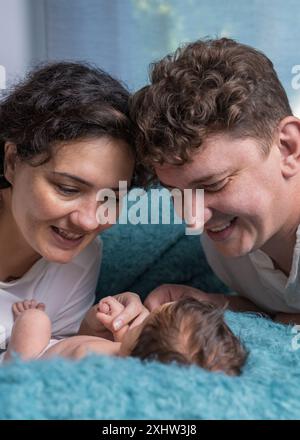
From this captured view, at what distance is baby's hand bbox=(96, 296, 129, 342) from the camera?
1181 mm

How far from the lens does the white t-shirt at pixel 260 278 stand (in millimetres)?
1419

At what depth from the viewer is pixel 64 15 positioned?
2.30 m

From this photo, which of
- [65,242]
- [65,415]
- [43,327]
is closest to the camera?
[65,415]

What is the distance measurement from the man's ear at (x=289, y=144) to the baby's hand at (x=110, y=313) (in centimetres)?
42

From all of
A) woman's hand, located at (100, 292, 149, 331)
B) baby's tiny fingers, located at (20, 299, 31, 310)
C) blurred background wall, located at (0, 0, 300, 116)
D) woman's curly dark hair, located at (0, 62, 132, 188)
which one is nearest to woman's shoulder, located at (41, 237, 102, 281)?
baby's tiny fingers, located at (20, 299, 31, 310)

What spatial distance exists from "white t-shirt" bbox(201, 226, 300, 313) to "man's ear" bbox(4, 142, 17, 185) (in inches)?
21.5

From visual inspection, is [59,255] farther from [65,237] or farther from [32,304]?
[32,304]

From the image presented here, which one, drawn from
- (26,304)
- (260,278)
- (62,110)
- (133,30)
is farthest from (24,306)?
(133,30)

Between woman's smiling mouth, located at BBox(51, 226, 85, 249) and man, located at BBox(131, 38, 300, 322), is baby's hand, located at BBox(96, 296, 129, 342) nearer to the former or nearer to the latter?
woman's smiling mouth, located at BBox(51, 226, 85, 249)

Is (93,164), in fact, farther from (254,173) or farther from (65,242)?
(254,173)

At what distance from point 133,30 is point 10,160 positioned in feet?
3.53

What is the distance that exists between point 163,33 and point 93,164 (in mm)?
1164
